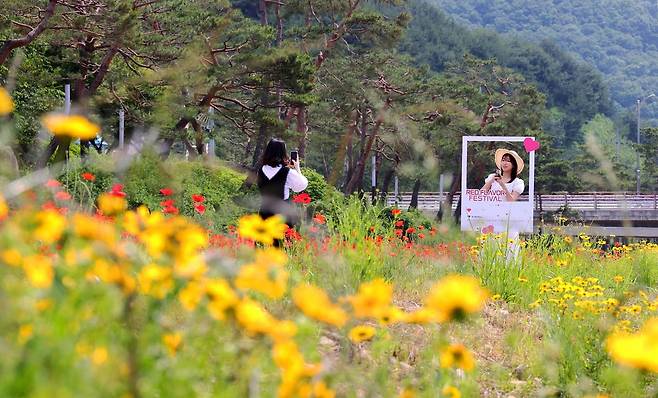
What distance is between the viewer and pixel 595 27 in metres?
123

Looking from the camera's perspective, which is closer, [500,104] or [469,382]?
[469,382]

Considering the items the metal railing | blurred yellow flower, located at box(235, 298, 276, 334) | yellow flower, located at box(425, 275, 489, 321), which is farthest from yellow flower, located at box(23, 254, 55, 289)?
the metal railing

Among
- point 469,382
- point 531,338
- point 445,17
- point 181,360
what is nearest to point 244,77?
point 531,338

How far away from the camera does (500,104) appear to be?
120ft

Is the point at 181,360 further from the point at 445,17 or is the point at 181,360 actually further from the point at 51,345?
the point at 445,17

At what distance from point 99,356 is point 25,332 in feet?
0.50

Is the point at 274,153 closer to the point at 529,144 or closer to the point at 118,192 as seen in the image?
the point at 118,192

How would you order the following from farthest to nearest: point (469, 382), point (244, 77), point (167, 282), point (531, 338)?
point (244, 77), point (531, 338), point (469, 382), point (167, 282)

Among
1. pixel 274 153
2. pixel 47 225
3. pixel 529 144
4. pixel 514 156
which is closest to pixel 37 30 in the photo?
pixel 529 144

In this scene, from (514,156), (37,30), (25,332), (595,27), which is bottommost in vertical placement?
(25,332)

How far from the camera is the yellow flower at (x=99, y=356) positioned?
1599 mm

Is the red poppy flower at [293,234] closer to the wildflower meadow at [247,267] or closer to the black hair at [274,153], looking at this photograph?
the wildflower meadow at [247,267]

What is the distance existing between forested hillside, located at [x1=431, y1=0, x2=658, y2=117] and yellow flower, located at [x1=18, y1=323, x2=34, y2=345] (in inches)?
4422

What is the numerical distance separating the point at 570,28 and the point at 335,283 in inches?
4823
